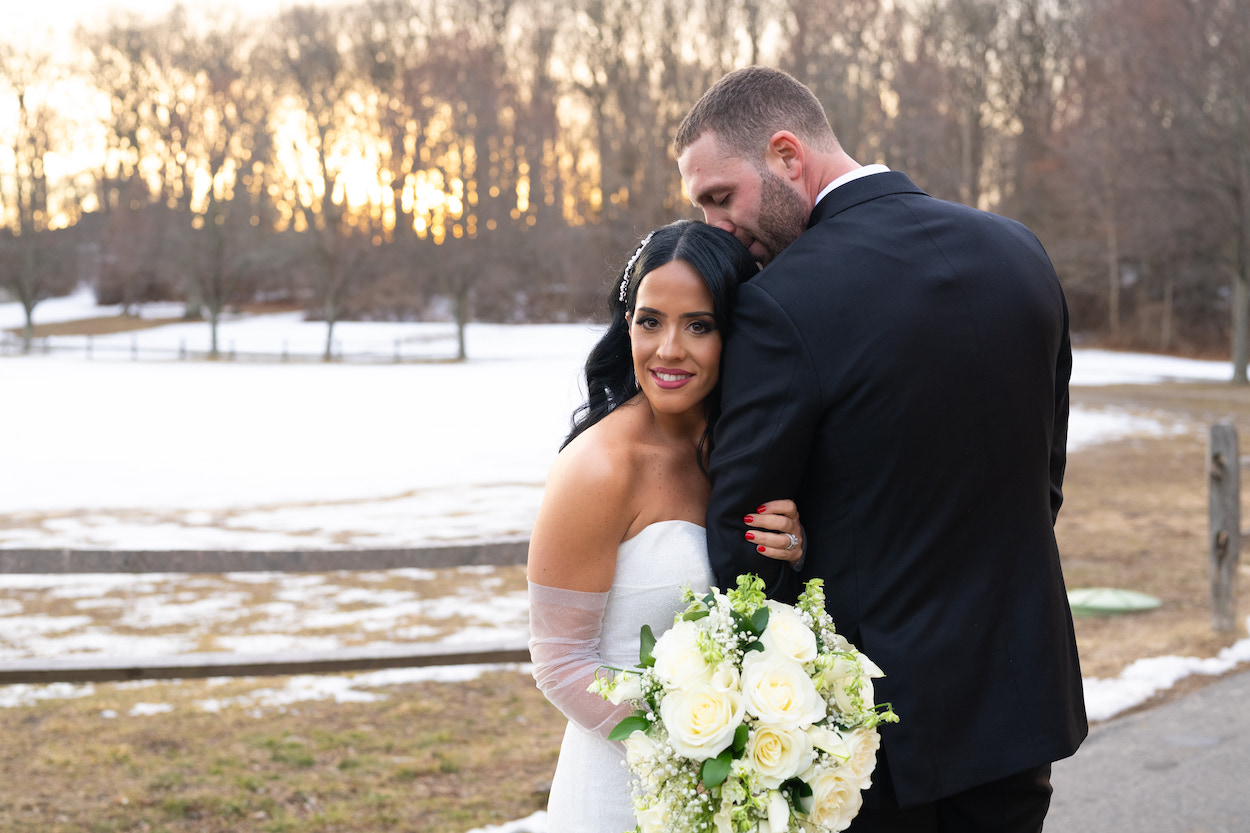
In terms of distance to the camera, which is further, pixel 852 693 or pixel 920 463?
pixel 920 463

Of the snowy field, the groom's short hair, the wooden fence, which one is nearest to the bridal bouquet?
the groom's short hair

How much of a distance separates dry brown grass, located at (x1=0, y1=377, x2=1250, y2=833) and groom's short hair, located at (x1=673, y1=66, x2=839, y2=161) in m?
3.12

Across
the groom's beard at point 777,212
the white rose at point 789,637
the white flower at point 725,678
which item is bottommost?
the white flower at point 725,678

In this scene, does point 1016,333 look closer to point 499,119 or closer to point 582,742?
point 582,742

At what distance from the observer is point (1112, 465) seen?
1552cm

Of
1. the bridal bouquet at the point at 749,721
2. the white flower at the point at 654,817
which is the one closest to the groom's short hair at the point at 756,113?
the bridal bouquet at the point at 749,721

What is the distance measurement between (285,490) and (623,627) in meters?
12.3

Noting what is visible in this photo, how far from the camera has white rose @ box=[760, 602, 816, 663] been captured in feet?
6.40

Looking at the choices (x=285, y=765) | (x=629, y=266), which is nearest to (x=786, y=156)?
(x=629, y=266)

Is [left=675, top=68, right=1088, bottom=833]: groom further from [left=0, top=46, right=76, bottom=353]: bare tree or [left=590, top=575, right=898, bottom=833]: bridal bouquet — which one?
[left=0, top=46, right=76, bottom=353]: bare tree

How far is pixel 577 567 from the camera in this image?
239 cm

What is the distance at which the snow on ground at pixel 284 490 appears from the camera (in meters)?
7.41

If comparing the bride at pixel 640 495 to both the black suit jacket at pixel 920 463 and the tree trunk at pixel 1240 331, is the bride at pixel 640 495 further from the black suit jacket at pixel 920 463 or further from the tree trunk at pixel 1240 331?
the tree trunk at pixel 1240 331

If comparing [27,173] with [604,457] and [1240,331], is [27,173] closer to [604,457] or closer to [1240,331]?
[1240,331]
